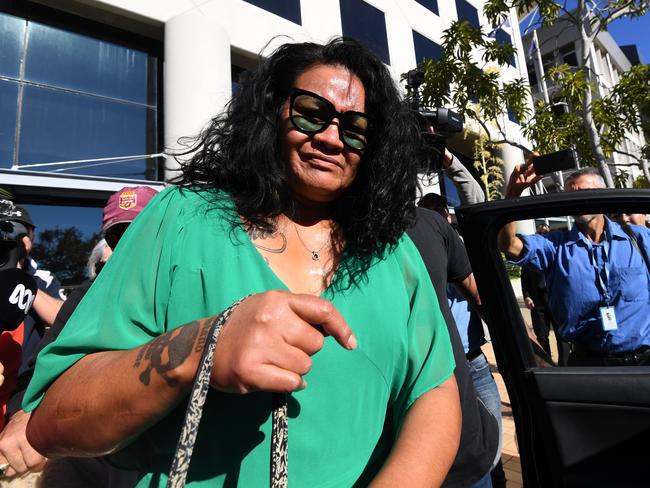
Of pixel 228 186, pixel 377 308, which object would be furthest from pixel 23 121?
pixel 377 308

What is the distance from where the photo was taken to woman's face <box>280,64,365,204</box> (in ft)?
3.60

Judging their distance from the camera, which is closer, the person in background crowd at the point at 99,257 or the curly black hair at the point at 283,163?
the curly black hair at the point at 283,163

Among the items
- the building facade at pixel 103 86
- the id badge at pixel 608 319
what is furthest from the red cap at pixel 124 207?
the building facade at pixel 103 86

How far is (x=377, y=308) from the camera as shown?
0.95 metres

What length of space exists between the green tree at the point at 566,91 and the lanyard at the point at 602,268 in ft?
4.31

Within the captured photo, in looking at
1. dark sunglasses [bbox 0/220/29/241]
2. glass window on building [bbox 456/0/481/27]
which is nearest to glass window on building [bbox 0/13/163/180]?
dark sunglasses [bbox 0/220/29/241]

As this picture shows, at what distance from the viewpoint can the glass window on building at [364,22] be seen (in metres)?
10.5

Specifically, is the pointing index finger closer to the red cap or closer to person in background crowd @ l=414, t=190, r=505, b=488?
person in background crowd @ l=414, t=190, r=505, b=488

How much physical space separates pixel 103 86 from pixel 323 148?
26.4 feet

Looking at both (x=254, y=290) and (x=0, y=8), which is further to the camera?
(x=0, y=8)

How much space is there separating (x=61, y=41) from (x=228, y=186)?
26.7ft

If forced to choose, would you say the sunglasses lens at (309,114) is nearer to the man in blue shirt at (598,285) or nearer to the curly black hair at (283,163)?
the curly black hair at (283,163)

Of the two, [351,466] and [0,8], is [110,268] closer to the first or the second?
[351,466]

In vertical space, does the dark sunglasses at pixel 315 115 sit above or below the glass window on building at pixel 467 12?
below
